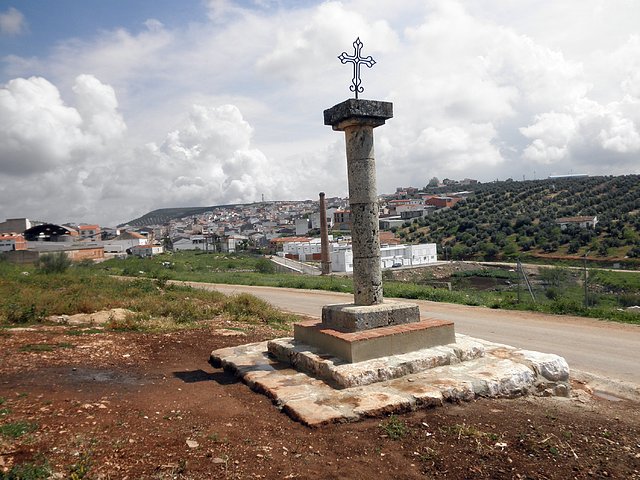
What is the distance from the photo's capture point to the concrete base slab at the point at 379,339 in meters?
6.09

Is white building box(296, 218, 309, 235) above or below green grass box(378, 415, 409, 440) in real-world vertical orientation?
above

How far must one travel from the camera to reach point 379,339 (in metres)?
6.25

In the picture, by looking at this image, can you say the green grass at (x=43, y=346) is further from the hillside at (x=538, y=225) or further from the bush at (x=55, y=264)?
the hillside at (x=538, y=225)

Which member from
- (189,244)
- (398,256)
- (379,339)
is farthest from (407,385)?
(189,244)

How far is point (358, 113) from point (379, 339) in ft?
10.5

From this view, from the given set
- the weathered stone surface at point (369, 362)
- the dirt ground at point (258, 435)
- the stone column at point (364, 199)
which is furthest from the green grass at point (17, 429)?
the stone column at point (364, 199)

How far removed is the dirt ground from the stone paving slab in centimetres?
13

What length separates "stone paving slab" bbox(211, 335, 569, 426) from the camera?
4.89 m

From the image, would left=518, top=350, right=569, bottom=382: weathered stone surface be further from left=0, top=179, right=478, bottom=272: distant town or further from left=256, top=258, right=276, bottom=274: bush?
left=0, top=179, right=478, bottom=272: distant town

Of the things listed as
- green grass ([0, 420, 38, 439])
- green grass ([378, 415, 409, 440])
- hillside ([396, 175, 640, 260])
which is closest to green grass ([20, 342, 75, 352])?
green grass ([0, 420, 38, 439])

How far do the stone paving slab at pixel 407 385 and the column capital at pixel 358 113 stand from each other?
3447mm

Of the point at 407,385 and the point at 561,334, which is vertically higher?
the point at 407,385

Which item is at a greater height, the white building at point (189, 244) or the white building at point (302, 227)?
the white building at point (302, 227)

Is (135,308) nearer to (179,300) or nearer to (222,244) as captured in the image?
(179,300)
